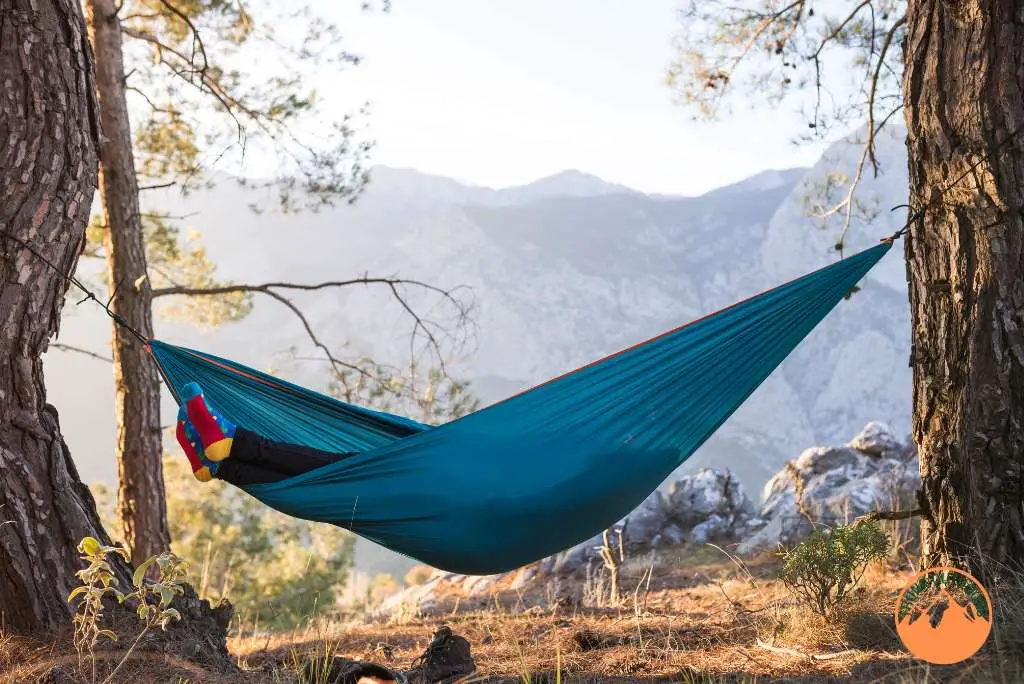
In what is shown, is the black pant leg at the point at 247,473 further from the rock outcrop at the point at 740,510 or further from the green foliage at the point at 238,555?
the green foliage at the point at 238,555

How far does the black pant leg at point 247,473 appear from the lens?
6.40ft

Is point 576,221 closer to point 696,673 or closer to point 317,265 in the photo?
point 317,265

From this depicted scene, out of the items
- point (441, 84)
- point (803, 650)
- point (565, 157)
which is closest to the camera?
point (803, 650)

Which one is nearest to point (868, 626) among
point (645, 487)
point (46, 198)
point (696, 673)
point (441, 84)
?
point (696, 673)

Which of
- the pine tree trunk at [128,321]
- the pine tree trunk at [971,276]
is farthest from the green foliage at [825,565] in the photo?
the pine tree trunk at [128,321]

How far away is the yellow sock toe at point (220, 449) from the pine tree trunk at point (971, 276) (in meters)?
1.65

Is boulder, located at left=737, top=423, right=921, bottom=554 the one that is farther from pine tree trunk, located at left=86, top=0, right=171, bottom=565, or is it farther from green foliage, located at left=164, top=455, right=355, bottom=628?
green foliage, located at left=164, top=455, right=355, bottom=628

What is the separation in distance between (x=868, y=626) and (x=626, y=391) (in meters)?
0.93

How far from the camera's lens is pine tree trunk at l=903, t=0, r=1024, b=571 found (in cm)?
199

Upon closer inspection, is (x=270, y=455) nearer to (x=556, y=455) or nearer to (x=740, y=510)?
(x=556, y=455)

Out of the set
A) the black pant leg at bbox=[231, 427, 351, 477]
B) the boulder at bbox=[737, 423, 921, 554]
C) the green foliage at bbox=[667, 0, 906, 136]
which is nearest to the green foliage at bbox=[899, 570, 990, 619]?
the black pant leg at bbox=[231, 427, 351, 477]

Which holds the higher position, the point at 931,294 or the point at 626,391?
the point at 931,294

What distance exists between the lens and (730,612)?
113 inches

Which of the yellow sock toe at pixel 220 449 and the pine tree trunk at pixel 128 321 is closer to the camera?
the yellow sock toe at pixel 220 449
